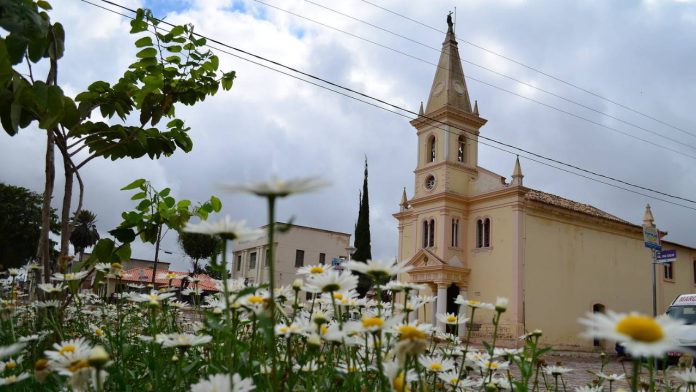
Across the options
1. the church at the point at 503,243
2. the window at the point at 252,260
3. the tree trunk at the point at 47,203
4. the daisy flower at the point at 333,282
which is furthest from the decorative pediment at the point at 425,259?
the daisy flower at the point at 333,282

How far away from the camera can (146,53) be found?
174 inches

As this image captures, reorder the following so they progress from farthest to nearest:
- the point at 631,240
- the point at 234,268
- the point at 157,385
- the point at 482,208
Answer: the point at 234,268 < the point at 631,240 < the point at 482,208 < the point at 157,385

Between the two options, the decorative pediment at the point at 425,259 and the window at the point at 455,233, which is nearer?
the decorative pediment at the point at 425,259

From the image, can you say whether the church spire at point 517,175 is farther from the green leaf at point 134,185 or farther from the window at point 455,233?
the green leaf at point 134,185

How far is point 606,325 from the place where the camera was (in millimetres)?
1062

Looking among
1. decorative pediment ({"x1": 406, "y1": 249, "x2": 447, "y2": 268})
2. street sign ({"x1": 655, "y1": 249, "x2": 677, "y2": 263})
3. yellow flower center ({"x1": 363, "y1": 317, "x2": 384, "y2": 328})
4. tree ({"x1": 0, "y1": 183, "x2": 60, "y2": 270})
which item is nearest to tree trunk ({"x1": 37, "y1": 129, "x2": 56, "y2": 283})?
yellow flower center ({"x1": 363, "y1": 317, "x2": 384, "y2": 328})

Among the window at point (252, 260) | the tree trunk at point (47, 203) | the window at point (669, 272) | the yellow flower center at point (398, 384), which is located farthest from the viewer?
the window at point (252, 260)

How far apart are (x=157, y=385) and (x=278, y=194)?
1262mm

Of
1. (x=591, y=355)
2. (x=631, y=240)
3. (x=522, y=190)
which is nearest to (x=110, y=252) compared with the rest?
(x=522, y=190)

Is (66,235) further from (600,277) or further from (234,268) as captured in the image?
(234,268)

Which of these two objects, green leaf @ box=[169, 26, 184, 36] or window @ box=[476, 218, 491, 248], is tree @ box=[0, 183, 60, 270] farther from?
green leaf @ box=[169, 26, 184, 36]

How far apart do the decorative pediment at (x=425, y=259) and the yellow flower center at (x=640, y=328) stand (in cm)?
2547

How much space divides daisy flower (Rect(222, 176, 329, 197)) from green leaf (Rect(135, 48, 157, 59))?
12.4 feet

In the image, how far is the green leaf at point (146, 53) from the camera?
4.39 meters
